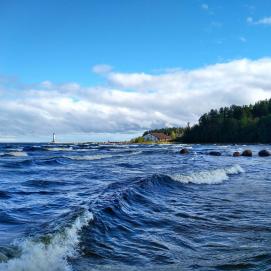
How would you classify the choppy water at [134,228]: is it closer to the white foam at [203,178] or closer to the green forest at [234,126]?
the white foam at [203,178]

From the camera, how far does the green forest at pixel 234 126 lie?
123750mm

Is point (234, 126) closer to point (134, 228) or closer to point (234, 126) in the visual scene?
point (234, 126)

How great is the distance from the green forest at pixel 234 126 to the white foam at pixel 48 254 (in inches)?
4517

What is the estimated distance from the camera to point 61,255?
7.64 m

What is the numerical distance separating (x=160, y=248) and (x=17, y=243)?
9.34 ft

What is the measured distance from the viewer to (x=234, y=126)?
449ft

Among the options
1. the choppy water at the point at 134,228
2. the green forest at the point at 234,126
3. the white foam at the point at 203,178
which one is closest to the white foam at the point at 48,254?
the choppy water at the point at 134,228

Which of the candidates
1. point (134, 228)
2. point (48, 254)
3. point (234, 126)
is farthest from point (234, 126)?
point (48, 254)

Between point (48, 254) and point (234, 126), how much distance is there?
133832 mm

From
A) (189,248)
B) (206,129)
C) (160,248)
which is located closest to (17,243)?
(160,248)

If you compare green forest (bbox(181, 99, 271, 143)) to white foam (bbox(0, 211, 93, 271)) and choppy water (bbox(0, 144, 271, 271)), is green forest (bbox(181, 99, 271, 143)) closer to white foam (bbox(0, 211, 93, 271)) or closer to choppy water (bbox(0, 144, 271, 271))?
choppy water (bbox(0, 144, 271, 271))

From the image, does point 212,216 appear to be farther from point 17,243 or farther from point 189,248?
point 17,243

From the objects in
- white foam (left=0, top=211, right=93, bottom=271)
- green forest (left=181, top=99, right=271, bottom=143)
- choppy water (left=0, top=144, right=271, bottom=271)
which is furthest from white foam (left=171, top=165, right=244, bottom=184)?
green forest (left=181, top=99, right=271, bottom=143)

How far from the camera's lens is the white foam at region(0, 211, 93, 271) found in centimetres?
669
